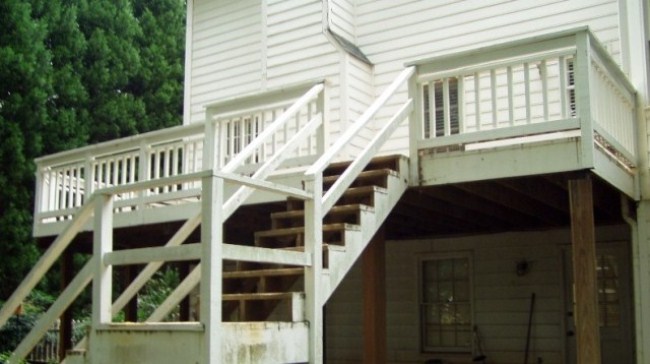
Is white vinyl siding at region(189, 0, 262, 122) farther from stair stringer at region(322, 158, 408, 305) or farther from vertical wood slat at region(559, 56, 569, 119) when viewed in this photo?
vertical wood slat at region(559, 56, 569, 119)

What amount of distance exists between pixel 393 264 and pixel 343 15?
12.3 feet

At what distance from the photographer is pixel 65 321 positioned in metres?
11.9

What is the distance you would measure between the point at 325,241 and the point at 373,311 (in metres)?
0.89

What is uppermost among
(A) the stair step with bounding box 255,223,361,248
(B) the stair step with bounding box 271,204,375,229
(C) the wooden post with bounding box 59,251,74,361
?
(B) the stair step with bounding box 271,204,375,229

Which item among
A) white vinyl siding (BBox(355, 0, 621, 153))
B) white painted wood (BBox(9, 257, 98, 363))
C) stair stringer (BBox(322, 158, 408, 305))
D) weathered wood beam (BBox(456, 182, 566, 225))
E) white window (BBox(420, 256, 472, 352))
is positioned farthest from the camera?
white window (BBox(420, 256, 472, 352))

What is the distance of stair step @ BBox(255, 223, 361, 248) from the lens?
23.4ft

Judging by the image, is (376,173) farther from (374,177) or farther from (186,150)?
(186,150)

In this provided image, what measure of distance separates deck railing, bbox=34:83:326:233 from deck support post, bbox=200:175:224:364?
2229 mm

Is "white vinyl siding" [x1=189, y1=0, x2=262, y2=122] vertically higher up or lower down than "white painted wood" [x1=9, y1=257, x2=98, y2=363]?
higher up

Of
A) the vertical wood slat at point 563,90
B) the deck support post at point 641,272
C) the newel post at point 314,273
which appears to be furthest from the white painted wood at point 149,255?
the deck support post at point 641,272

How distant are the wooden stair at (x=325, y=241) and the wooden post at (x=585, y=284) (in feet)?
5.49

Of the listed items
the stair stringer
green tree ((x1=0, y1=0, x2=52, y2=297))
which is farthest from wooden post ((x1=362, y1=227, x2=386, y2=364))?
green tree ((x1=0, y1=0, x2=52, y2=297))

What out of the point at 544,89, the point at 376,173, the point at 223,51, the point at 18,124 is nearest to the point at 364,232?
the point at 376,173

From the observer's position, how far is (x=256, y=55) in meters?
12.8
